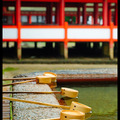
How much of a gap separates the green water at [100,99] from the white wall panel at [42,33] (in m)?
7.59

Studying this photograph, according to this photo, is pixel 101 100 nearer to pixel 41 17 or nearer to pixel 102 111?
pixel 102 111

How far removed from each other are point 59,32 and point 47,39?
0.64m

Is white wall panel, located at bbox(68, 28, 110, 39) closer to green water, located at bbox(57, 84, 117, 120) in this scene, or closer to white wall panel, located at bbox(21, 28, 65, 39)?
white wall panel, located at bbox(21, 28, 65, 39)

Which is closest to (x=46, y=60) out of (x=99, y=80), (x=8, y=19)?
(x=99, y=80)

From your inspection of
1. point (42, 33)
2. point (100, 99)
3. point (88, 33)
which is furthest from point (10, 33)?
point (100, 99)

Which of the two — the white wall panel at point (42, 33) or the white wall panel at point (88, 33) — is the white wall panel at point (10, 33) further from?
the white wall panel at point (88, 33)

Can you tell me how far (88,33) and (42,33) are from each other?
2.14 m

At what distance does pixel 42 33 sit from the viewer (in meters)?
15.2

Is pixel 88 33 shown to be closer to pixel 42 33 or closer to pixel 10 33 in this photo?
pixel 42 33

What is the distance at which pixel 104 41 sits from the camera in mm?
15664

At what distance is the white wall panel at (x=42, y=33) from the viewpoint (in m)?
15.2

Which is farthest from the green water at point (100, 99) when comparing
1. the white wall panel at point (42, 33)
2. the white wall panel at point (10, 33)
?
the white wall panel at point (10, 33)

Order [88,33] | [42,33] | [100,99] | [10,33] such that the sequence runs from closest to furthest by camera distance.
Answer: [100,99], [10,33], [42,33], [88,33]

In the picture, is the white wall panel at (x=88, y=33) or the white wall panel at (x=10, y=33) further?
the white wall panel at (x=88, y=33)
